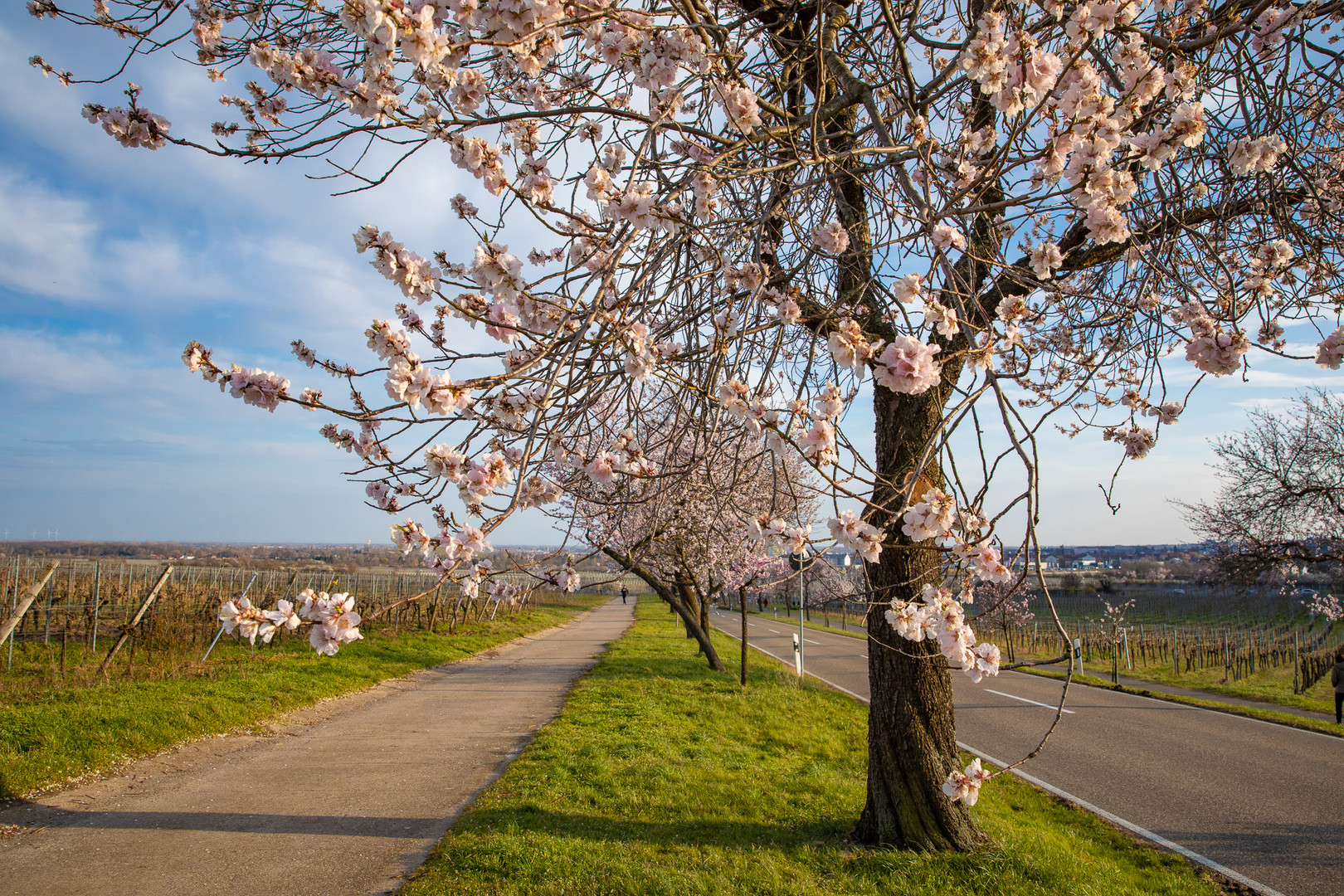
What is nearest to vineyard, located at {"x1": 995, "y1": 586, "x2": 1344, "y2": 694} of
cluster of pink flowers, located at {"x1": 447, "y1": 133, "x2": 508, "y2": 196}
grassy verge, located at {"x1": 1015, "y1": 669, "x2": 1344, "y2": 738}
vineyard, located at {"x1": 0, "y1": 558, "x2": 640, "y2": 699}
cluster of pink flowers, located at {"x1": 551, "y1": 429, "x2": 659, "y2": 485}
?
grassy verge, located at {"x1": 1015, "y1": 669, "x2": 1344, "y2": 738}

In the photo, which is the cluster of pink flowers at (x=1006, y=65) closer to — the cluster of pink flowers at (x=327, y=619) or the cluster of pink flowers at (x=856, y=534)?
the cluster of pink flowers at (x=856, y=534)

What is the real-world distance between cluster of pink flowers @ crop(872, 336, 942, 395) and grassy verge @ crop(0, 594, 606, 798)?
288 inches

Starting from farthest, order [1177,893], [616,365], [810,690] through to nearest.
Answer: [810,690] < [1177,893] < [616,365]

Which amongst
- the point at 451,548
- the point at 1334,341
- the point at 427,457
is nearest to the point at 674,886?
the point at 451,548

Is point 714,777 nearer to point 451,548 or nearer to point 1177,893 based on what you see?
point 1177,893

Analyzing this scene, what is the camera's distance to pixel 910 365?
6.54 feet

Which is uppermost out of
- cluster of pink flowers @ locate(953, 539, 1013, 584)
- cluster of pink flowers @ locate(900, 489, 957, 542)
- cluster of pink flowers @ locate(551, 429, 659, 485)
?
cluster of pink flowers @ locate(551, 429, 659, 485)

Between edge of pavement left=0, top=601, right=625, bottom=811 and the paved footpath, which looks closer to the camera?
the paved footpath

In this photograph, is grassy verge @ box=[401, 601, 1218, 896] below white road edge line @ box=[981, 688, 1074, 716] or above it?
above

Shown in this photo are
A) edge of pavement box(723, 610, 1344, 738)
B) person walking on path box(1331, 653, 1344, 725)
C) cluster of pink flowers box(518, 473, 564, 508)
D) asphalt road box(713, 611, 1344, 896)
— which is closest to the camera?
cluster of pink flowers box(518, 473, 564, 508)

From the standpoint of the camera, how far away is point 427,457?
6.68 feet

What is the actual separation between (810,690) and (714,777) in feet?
18.6

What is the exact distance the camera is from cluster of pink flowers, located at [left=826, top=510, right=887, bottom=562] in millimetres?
2293

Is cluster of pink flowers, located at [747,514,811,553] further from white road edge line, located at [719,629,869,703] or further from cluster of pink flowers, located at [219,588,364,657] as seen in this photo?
white road edge line, located at [719,629,869,703]
